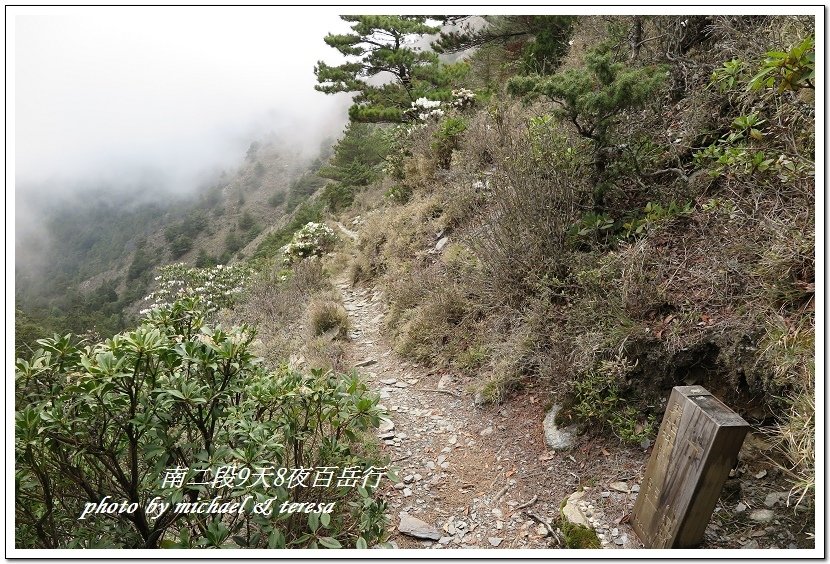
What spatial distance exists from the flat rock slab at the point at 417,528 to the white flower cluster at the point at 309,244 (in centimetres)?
739

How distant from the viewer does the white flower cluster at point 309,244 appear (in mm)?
9617

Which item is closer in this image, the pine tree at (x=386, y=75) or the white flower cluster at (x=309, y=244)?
the white flower cluster at (x=309, y=244)

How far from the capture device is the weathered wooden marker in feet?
6.17

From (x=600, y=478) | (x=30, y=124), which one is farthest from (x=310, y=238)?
(x=600, y=478)

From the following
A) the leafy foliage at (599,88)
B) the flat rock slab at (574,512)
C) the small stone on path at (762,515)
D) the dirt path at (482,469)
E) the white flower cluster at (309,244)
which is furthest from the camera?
the white flower cluster at (309,244)

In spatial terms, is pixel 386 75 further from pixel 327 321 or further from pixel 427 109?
pixel 327 321

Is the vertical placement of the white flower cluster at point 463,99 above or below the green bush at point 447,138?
above

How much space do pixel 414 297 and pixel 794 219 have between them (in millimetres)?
4028

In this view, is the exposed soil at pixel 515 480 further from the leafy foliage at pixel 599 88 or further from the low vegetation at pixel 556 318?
the leafy foliage at pixel 599 88

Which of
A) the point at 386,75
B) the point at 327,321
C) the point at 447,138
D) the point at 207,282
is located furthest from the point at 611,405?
the point at 386,75

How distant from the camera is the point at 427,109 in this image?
32.3ft

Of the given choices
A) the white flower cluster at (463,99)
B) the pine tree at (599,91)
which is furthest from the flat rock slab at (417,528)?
the white flower cluster at (463,99)

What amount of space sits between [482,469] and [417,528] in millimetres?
712

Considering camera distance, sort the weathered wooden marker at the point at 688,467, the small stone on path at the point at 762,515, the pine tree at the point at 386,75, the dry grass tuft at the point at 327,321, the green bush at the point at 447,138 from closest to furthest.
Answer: the weathered wooden marker at the point at 688,467 < the small stone on path at the point at 762,515 < the dry grass tuft at the point at 327,321 < the green bush at the point at 447,138 < the pine tree at the point at 386,75
